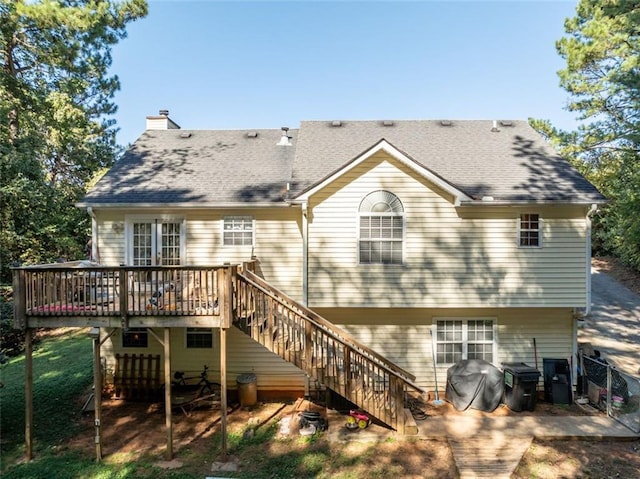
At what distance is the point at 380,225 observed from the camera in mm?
9297

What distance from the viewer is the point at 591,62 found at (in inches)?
651

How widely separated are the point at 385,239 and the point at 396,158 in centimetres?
215

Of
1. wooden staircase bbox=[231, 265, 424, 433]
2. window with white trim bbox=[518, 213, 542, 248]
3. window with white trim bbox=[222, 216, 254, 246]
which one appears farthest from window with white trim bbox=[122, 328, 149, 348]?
window with white trim bbox=[518, 213, 542, 248]

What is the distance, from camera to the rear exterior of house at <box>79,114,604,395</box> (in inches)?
363

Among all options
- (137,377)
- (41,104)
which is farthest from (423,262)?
(41,104)

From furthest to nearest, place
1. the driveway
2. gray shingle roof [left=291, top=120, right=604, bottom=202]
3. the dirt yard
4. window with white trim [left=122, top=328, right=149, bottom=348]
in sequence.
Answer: the driveway → window with white trim [left=122, top=328, right=149, bottom=348] → gray shingle roof [left=291, top=120, right=604, bottom=202] → the dirt yard

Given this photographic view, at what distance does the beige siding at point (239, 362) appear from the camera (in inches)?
392

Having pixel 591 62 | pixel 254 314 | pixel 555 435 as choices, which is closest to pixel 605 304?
pixel 591 62

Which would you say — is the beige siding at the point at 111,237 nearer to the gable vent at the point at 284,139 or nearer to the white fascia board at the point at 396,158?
the white fascia board at the point at 396,158

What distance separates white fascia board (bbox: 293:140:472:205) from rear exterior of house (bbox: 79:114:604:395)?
4 cm

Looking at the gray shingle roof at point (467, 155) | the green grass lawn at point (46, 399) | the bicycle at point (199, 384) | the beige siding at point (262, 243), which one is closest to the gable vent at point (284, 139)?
the gray shingle roof at point (467, 155)

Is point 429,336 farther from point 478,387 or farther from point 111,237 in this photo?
point 111,237

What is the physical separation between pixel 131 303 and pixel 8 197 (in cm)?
859

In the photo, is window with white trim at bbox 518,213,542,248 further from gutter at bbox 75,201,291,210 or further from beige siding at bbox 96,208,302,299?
gutter at bbox 75,201,291,210
